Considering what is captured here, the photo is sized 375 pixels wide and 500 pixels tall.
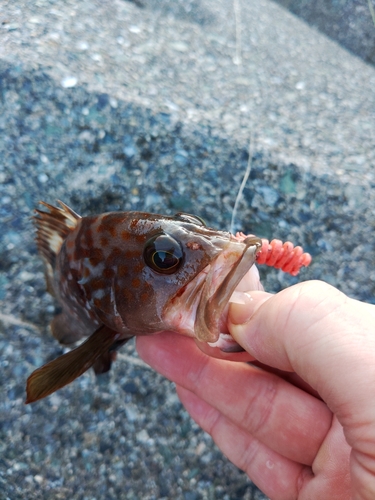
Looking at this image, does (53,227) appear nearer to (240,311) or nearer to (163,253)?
(163,253)

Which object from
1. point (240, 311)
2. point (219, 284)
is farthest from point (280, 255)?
point (219, 284)

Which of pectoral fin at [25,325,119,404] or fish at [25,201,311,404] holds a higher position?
fish at [25,201,311,404]

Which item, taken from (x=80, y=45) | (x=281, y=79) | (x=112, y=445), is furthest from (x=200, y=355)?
(x=281, y=79)

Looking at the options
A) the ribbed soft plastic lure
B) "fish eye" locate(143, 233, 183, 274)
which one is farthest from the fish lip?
the ribbed soft plastic lure

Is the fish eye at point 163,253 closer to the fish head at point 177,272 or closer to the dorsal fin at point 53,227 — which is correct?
the fish head at point 177,272

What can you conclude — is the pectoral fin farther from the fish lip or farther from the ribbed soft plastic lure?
the ribbed soft plastic lure

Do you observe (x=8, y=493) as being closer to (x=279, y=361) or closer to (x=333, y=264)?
(x=279, y=361)
